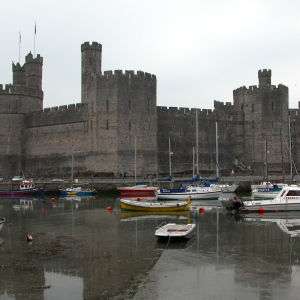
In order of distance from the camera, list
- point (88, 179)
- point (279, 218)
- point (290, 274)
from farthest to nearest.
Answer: point (88, 179), point (279, 218), point (290, 274)

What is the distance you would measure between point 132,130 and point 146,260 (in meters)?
25.3

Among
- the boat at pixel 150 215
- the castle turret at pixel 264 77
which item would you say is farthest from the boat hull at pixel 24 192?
the castle turret at pixel 264 77

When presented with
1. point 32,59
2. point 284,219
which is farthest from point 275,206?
point 32,59

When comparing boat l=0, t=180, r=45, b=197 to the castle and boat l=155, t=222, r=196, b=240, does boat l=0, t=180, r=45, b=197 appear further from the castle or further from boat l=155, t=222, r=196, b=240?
boat l=155, t=222, r=196, b=240

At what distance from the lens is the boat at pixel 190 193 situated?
27016 millimetres

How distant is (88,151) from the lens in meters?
36.9


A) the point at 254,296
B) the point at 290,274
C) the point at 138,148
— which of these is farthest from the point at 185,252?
the point at 138,148

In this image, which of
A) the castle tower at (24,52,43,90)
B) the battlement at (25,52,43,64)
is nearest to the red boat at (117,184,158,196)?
the castle tower at (24,52,43,90)

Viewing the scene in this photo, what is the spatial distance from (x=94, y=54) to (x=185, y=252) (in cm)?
3152

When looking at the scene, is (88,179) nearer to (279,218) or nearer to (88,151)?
(88,151)

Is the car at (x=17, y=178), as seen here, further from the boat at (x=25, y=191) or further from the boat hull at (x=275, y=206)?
the boat hull at (x=275, y=206)

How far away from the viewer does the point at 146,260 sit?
36.1ft

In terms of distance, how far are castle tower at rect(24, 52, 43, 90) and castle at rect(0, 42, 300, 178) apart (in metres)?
0.09

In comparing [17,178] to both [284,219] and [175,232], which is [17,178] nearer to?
[284,219]
